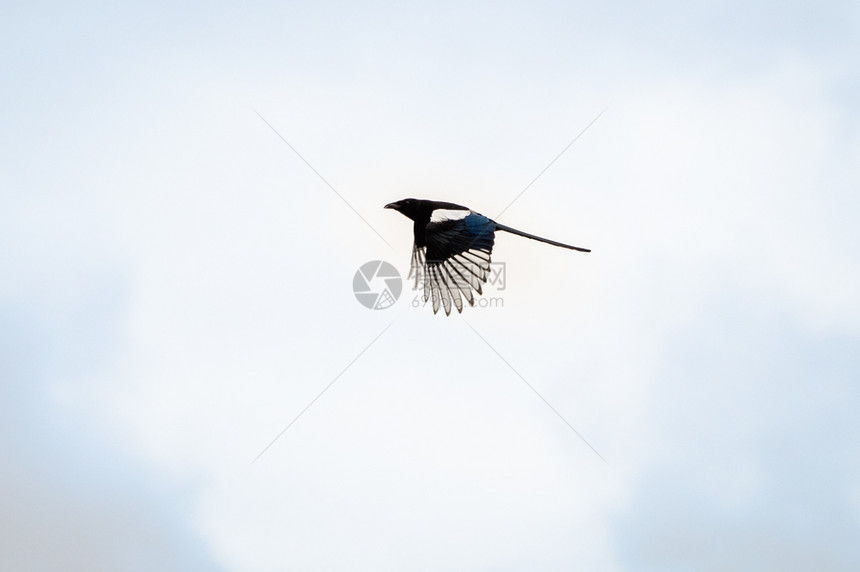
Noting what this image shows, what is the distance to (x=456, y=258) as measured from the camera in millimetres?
10734

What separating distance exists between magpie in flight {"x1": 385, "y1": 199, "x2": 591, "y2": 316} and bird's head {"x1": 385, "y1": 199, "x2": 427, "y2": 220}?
0.53ft

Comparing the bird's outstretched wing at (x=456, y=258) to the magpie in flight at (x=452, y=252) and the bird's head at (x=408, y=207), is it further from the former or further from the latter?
the bird's head at (x=408, y=207)

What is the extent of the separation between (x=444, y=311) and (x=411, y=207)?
5.99ft

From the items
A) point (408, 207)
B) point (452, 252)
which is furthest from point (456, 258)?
point (408, 207)

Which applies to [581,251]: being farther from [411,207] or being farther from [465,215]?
[411,207]

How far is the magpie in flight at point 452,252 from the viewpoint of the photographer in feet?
34.6

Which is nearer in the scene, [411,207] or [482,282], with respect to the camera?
[482,282]

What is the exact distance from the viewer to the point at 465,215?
10906 mm

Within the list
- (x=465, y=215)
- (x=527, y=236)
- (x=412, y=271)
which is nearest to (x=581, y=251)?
(x=527, y=236)

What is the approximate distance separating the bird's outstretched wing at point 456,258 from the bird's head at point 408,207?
0.52 metres

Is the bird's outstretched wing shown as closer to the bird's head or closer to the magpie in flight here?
the magpie in flight

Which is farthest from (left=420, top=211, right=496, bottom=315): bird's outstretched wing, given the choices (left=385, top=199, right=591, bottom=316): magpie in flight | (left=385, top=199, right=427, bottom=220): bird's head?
(left=385, top=199, right=427, bottom=220): bird's head

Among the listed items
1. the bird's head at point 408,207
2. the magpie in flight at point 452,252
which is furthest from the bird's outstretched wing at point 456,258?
the bird's head at point 408,207

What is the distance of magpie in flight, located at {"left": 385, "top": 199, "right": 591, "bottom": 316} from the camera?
34.6 ft
